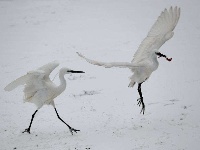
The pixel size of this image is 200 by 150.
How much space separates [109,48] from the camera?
10.1m

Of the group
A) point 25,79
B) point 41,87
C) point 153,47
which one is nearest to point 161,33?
point 153,47

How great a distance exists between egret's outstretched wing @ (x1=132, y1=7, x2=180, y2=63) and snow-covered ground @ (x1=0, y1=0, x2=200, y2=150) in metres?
0.99

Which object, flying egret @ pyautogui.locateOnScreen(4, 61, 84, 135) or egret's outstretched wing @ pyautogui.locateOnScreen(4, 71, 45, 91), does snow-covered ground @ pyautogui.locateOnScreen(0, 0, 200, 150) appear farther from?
egret's outstretched wing @ pyautogui.locateOnScreen(4, 71, 45, 91)

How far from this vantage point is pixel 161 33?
680cm

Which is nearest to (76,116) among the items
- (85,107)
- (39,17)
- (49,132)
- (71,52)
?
(85,107)

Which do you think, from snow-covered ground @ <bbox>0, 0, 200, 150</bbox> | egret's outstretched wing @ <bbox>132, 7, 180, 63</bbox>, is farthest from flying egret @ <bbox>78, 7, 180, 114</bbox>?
snow-covered ground @ <bbox>0, 0, 200, 150</bbox>

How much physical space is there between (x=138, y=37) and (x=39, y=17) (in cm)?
383

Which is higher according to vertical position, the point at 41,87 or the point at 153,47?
the point at 153,47

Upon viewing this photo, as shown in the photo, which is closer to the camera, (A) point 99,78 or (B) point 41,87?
(B) point 41,87

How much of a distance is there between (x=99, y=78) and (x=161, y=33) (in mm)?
2008

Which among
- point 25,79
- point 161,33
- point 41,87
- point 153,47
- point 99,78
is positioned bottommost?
point 99,78

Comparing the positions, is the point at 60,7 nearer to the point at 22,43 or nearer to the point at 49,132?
the point at 22,43

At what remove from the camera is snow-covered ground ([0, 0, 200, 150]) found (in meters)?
5.74

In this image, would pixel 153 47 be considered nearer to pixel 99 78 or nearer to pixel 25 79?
pixel 99 78
